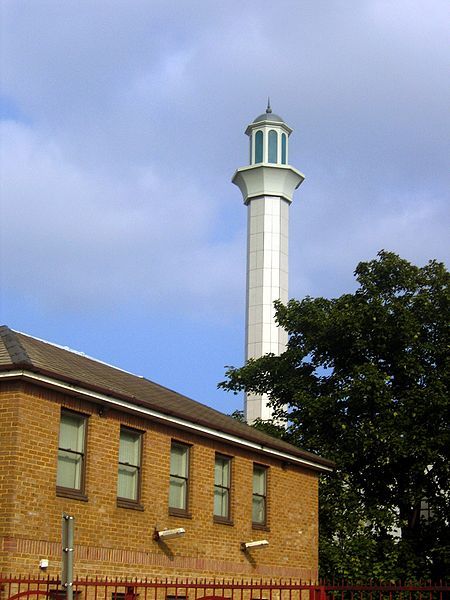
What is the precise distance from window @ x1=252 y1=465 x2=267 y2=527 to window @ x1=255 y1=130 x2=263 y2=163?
49795 millimetres

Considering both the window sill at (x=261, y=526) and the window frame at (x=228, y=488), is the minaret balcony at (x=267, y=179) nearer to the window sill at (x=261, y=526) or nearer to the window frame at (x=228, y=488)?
the window sill at (x=261, y=526)

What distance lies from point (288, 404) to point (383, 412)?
5.45 m

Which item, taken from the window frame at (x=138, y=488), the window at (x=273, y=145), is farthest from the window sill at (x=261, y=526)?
the window at (x=273, y=145)

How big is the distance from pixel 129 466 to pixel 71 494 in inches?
88.0

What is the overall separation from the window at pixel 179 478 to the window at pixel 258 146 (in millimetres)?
52570

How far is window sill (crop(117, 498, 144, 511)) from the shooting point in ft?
72.8

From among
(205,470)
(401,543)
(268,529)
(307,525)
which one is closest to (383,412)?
(401,543)

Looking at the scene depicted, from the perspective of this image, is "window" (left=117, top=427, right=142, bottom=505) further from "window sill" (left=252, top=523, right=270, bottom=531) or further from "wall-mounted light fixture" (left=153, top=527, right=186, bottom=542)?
"window sill" (left=252, top=523, right=270, bottom=531)

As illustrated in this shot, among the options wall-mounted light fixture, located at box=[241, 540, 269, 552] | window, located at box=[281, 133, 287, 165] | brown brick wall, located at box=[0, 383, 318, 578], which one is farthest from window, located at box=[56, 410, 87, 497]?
window, located at box=[281, 133, 287, 165]

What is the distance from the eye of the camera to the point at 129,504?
22.4 meters

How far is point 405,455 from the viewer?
34.3 metres

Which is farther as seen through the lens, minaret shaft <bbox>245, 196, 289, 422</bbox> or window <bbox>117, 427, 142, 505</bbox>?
minaret shaft <bbox>245, 196, 289, 422</bbox>

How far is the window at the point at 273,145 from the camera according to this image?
75.2 metres

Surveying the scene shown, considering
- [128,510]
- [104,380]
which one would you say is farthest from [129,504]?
[104,380]
